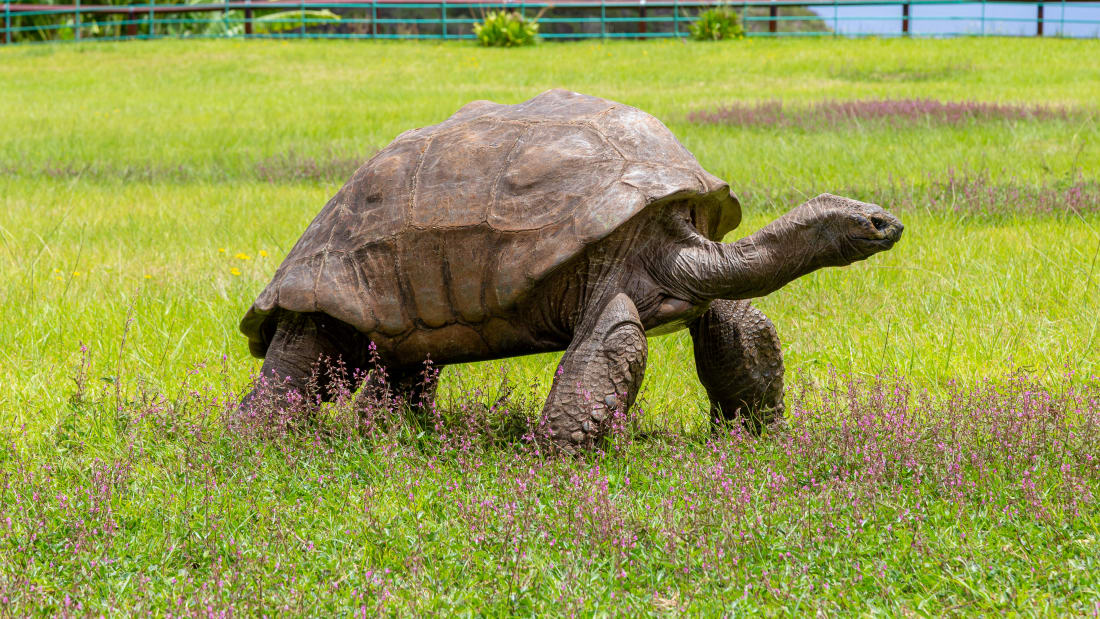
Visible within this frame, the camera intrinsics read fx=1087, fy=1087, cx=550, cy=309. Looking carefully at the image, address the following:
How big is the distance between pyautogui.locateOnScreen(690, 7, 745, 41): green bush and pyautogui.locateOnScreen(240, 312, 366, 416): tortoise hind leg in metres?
27.2

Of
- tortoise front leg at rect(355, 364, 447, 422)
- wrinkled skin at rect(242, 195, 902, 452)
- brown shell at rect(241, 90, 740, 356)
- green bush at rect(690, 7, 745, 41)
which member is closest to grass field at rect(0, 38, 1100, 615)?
tortoise front leg at rect(355, 364, 447, 422)

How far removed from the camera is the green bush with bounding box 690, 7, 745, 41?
30172mm

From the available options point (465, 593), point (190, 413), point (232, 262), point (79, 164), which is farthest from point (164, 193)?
point (465, 593)

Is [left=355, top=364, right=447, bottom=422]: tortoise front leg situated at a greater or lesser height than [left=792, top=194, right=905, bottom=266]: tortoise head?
lesser

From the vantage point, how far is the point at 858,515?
10.6ft

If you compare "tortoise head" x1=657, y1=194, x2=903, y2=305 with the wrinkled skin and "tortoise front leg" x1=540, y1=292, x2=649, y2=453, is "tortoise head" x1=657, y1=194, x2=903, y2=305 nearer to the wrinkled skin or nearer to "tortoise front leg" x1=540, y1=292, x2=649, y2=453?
the wrinkled skin

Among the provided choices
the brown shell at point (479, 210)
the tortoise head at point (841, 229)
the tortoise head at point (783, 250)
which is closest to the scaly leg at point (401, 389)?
the brown shell at point (479, 210)

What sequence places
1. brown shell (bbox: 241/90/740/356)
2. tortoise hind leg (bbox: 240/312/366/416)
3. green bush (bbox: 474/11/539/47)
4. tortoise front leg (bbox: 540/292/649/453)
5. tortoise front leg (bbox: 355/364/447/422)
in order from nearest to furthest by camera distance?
Result: tortoise front leg (bbox: 540/292/649/453) < brown shell (bbox: 241/90/740/356) < tortoise front leg (bbox: 355/364/447/422) < tortoise hind leg (bbox: 240/312/366/416) < green bush (bbox: 474/11/539/47)

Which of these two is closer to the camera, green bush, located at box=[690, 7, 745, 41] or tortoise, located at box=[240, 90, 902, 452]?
tortoise, located at box=[240, 90, 902, 452]

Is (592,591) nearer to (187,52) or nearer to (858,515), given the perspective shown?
(858,515)

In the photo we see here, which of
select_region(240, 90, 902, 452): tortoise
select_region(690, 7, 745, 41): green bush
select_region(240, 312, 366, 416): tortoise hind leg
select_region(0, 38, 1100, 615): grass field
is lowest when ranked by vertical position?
select_region(0, 38, 1100, 615): grass field

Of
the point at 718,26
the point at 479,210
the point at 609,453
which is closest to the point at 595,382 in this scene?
the point at 609,453

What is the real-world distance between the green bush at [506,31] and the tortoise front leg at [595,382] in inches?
1071

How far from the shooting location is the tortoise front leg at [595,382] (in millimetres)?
3801
